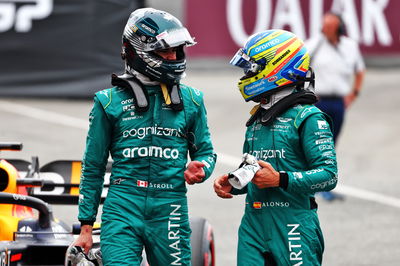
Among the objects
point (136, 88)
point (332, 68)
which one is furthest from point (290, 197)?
point (332, 68)

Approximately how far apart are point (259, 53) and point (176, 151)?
2.28 ft

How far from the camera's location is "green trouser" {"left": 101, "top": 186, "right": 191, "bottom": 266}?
5719 mm

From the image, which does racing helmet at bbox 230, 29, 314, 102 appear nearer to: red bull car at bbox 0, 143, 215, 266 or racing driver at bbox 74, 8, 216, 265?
racing driver at bbox 74, 8, 216, 265

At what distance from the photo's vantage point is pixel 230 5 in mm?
19188

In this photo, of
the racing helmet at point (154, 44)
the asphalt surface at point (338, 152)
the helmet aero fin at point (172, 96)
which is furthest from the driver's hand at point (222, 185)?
the asphalt surface at point (338, 152)

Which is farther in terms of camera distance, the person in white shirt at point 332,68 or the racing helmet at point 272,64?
the person in white shirt at point 332,68

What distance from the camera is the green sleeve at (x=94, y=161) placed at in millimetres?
5816

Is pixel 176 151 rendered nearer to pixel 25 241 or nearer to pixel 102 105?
pixel 102 105

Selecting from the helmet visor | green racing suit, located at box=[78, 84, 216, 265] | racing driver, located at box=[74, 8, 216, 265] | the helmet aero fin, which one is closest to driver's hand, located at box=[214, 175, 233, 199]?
racing driver, located at box=[74, 8, 216, 265]

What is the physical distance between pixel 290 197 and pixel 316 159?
265 mm

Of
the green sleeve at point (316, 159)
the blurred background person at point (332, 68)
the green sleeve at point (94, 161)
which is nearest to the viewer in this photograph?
the green sleeve at point (316, 159)

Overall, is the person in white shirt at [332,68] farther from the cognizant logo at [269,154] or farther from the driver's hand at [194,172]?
the driver's hand at [194,172]

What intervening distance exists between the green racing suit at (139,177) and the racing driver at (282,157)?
0.32m

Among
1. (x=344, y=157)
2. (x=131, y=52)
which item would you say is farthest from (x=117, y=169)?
(x=344, y=157)
